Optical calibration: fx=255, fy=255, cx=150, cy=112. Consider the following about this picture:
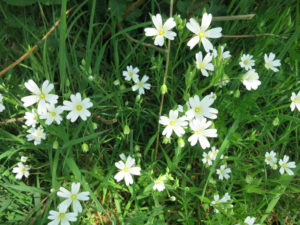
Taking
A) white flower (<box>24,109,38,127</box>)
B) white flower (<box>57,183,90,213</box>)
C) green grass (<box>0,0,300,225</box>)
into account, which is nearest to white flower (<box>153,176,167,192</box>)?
green grass (<box>0,0,300,225</box>)

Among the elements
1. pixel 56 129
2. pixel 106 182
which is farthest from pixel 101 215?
pixel 56 129

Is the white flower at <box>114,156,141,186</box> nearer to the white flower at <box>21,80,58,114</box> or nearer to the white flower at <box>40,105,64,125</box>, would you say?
the white flower at <box>40,105,64,125</box>

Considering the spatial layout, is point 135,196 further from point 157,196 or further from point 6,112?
point 6,112

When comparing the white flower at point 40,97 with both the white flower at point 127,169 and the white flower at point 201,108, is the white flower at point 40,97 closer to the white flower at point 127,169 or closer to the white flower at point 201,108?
the white flower at point 127,169

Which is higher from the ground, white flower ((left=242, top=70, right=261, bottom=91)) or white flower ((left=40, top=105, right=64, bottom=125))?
white flower ((left=242, top=70, right=261, bottom=91))

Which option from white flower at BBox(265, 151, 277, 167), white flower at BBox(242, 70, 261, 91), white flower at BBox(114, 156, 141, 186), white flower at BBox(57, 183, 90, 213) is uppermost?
white flower at BBox(242, 70, 261, 91)

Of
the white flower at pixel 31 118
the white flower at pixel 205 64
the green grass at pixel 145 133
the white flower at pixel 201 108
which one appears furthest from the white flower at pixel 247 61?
the white flower at pixel 31 118

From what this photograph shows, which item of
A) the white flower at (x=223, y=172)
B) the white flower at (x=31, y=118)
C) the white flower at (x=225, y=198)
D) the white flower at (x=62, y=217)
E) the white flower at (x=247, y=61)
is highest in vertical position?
the white flower at (x=247, y=61)
